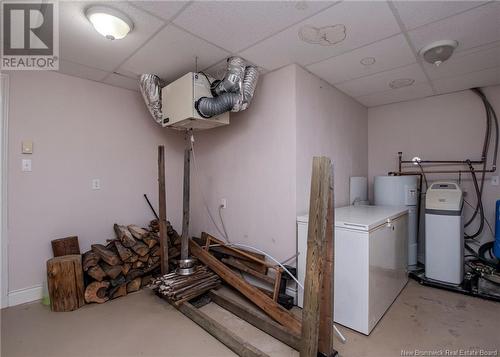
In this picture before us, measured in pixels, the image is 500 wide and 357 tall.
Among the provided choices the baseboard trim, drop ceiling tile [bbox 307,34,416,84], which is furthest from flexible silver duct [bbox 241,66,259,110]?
the baseboard trim

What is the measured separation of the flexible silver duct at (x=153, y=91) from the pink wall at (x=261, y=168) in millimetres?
763

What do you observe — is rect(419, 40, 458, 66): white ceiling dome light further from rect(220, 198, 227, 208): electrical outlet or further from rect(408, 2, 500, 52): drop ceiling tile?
rect(220, 198, 227, 208): electrical outlet

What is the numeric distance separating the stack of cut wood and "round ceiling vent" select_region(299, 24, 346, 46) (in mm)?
2387

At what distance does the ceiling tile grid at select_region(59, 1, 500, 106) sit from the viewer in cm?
166

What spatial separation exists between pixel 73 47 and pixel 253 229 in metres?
2.41

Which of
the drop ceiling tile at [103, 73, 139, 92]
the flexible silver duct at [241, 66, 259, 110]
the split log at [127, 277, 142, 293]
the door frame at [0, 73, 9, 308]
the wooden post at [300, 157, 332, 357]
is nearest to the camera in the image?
the wooden post at [300, 157, 332, 357]

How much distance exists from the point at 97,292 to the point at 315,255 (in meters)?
2.20

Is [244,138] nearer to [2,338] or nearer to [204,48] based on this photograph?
[204,48]

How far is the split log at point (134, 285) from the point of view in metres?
2.67

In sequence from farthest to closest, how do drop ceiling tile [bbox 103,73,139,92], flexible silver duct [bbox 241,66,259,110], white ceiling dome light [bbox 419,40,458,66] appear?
drop ceiling tile [bbox 103,73,139,92]
flexible silver duct [bbox 241,66,259,110]
white ceiling dome light [bbox 419,40,458,66]

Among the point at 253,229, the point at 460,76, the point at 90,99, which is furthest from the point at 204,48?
the point at 460,76

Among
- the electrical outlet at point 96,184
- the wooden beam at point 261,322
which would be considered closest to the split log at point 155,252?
the wooden beam at point 261,322

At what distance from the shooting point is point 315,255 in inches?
58.4

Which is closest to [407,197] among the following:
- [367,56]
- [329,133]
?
[329,133]
